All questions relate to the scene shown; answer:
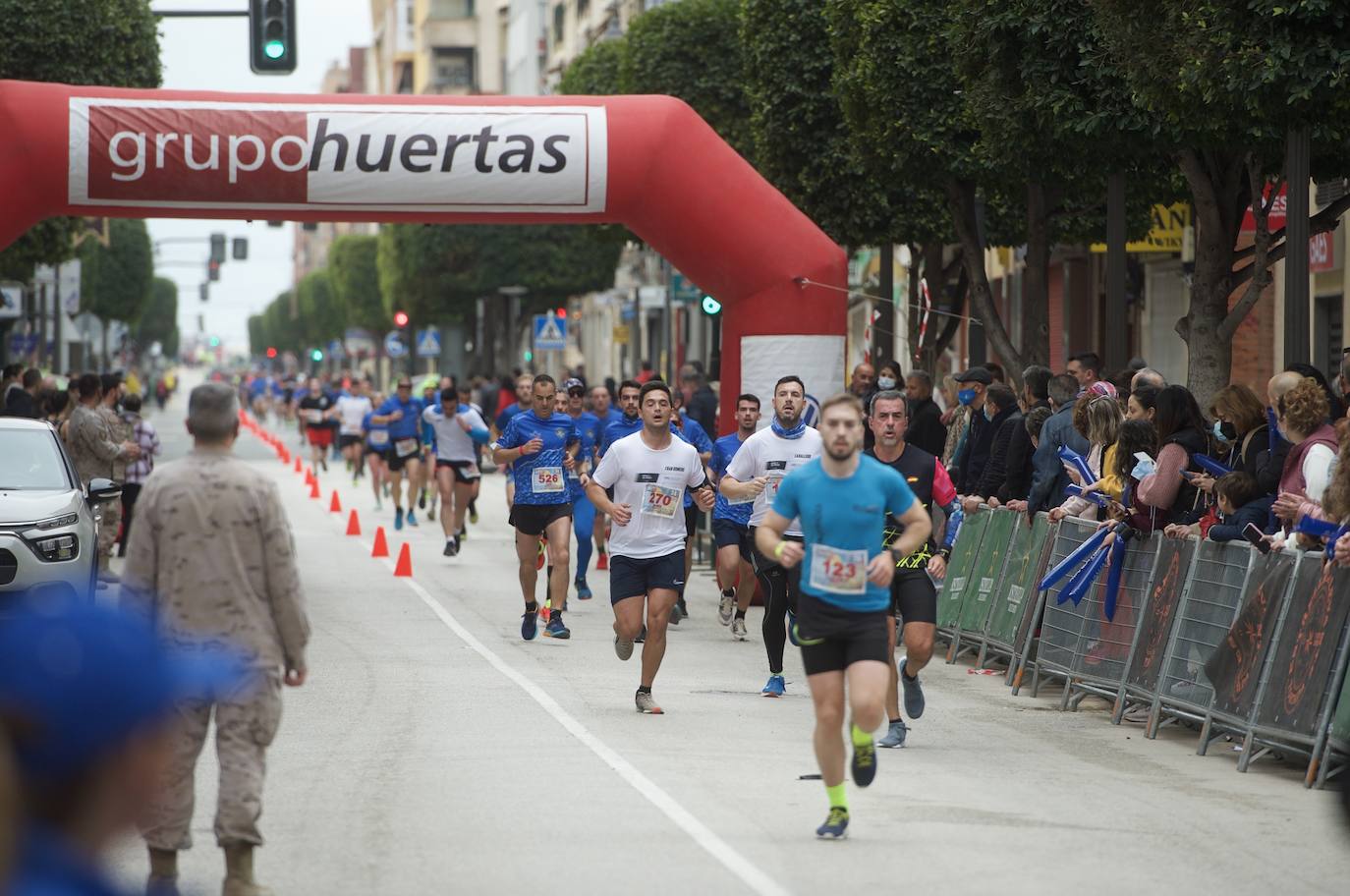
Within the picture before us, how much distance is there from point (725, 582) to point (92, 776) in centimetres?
1334

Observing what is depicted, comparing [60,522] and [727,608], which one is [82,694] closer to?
[60,522]

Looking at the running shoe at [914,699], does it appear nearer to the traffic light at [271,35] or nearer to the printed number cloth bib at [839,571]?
the printed number cloth bib at [839,571]

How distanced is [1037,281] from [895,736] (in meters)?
11.8

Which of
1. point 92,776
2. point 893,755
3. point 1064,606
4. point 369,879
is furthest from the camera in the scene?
point 1064,606

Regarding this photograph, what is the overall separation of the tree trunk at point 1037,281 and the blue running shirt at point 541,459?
6.46 metres

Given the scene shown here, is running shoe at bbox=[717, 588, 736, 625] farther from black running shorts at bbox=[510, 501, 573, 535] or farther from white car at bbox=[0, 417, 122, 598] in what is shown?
white car at bbox=[0, 417, 122, 598]

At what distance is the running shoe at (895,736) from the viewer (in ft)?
35.6

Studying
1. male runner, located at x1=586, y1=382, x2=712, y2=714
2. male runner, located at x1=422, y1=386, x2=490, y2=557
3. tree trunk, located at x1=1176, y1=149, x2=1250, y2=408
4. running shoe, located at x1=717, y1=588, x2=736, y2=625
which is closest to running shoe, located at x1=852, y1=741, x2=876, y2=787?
male runner, located at x1=586, y1=382, x2=712, y2=714

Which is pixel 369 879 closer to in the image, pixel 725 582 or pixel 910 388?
pixel 725 582

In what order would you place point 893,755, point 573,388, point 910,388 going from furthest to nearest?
1. point 573,388
2. point 910,388
3. point 893,755

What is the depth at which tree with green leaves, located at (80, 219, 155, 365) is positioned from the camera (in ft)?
294

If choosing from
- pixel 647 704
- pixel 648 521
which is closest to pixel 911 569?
pixel 647 704

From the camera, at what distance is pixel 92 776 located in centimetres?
244

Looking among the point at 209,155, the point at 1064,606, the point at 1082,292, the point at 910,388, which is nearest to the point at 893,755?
the point at 1064,606
